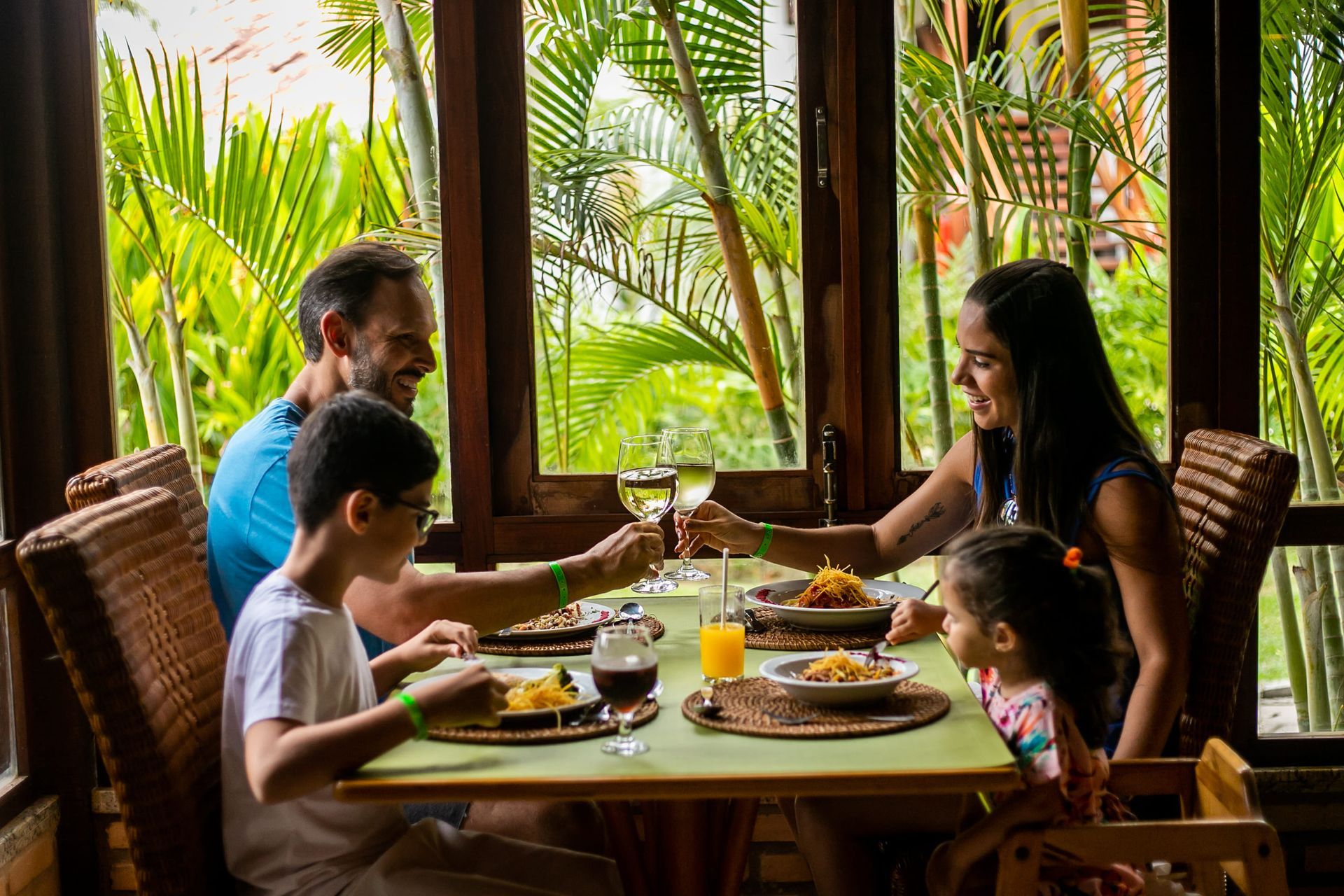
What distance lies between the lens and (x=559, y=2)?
273cm

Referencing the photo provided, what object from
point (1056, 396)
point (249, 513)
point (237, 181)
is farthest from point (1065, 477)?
point (237, 181)

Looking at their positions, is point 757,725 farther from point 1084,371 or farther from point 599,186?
point 599,186

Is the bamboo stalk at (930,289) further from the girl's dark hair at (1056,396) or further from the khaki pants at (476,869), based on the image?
the khaki pants at (476,869)

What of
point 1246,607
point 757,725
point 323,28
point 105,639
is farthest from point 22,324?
point 1246,607

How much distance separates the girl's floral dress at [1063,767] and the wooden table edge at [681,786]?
0.16 metres

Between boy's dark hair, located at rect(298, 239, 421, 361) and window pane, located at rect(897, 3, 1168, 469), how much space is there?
125 cm

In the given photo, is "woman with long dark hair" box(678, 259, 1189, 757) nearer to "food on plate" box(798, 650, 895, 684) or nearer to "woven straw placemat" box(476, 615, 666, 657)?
"food on plate" box(798, 650, 895, 684)

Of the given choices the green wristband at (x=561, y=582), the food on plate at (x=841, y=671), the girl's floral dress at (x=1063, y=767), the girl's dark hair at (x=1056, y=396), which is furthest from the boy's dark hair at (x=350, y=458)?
the girl's dark hair at (x=1056, y=396)

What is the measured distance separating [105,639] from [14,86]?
162cm

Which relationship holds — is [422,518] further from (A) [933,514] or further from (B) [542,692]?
(A) [933,514]

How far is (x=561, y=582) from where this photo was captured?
1.99 metres

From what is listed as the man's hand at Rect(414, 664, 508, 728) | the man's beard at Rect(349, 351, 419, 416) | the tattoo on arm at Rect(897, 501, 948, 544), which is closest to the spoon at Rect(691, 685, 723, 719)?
the man's hand at Rect(414, 664, 508, 728)

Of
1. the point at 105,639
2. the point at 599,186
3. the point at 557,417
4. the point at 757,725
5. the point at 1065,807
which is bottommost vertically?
the point at 1065,807

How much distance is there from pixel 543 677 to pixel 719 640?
0.83 ft
